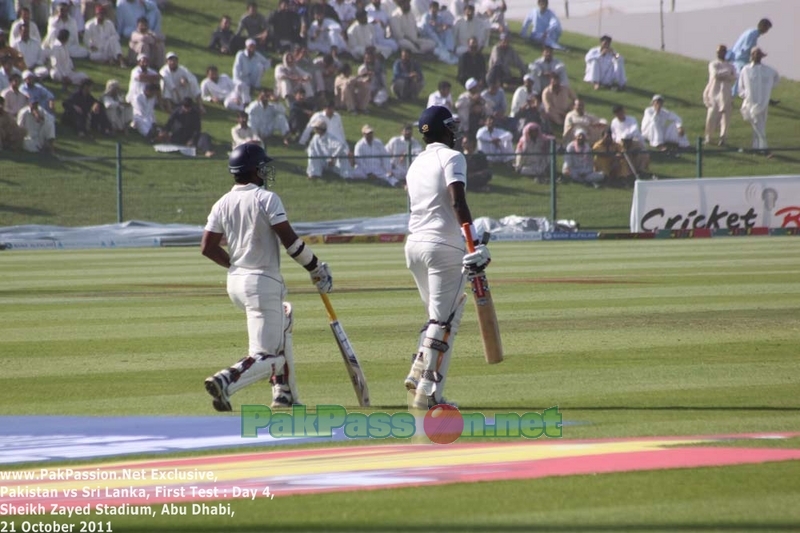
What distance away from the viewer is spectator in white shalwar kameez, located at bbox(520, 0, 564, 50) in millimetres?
44312

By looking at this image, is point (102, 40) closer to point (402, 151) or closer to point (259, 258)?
point (402, 151)

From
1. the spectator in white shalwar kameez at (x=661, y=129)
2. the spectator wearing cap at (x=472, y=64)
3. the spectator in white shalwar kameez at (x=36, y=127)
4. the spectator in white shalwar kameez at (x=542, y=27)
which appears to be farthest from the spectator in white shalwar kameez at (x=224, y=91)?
the spectator in white shalwar kameez at (x=542, y=27)

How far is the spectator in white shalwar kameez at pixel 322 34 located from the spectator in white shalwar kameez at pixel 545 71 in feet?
19.7

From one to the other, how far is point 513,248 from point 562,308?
41.1ft

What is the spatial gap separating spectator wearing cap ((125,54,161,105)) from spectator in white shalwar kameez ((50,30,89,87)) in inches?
71.4

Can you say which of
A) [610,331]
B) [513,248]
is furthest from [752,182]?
[610,331]

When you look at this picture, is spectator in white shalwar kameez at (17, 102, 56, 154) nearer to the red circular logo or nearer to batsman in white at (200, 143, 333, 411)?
batsman in white at (200, 143, 333, 411)

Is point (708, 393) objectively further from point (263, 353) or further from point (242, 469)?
point (242, 469)

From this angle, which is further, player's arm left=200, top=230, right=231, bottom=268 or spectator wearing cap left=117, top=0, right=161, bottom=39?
spectator wearing cap left=117, top=0, right=161, bottom=39

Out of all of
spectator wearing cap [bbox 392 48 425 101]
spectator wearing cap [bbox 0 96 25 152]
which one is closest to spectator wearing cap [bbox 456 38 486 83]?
spectator wearing cap [bbox 392 48 425 101]

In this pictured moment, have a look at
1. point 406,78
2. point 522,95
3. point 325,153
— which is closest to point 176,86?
point 325,153

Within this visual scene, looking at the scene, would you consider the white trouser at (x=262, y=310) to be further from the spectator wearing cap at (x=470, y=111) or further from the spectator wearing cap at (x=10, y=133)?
the spectator wearing cap at (x=470, y=111)

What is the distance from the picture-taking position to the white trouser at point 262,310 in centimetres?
870

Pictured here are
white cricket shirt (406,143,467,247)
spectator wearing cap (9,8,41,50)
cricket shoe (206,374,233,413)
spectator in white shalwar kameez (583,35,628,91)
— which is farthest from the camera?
spectator in white shalwar kameez (583,35,628,91)
